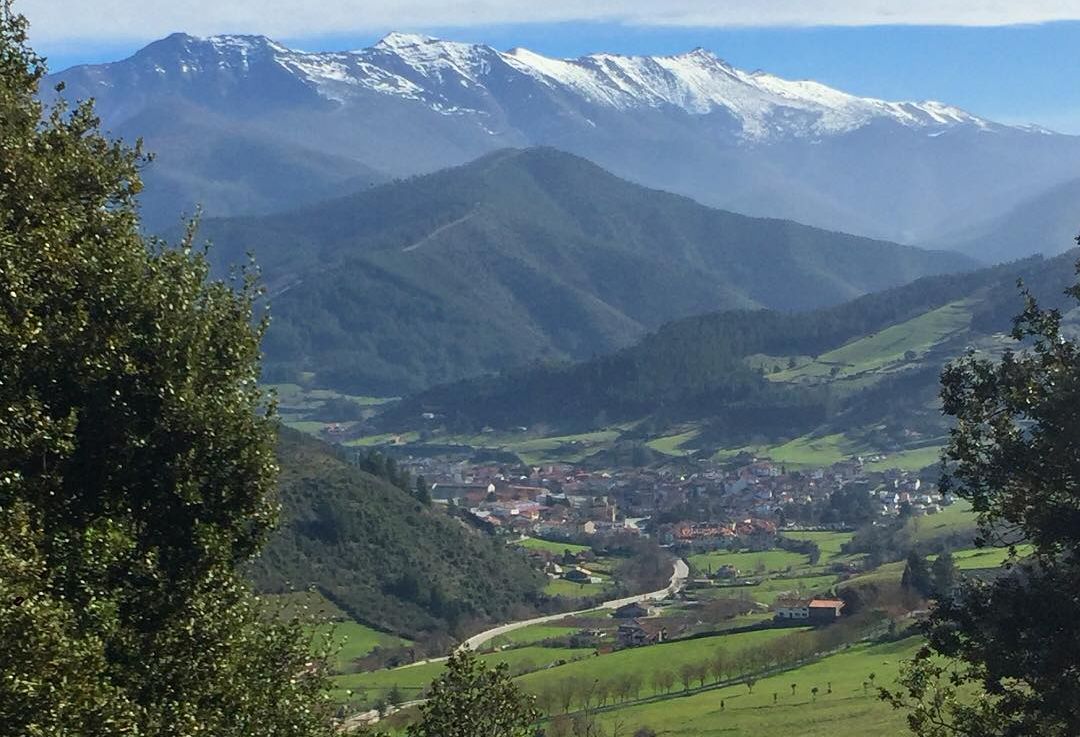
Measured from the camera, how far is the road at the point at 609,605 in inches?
3134

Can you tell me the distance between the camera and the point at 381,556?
8731cm

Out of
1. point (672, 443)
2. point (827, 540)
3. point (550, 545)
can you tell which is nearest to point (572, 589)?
point (550, 545)

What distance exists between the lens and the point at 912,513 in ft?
405

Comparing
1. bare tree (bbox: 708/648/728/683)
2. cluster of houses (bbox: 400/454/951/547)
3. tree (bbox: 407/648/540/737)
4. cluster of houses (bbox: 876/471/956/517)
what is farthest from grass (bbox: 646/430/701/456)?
tree (bbox: 407/648/540/737)

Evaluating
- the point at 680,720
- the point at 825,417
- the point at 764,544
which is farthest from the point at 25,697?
the point at 825,417

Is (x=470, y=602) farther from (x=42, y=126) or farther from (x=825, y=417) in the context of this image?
(x=825, y=417)

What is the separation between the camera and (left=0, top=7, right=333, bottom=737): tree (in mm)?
11711

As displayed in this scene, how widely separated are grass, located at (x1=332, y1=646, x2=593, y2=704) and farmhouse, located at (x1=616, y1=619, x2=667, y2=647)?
278 centimetres

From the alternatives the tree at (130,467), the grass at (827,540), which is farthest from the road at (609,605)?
the tree at (130,467)

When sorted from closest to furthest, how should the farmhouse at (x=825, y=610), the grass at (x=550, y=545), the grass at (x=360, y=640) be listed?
the farmhouse at (x=825, y=610) → the grass at (x=360, y=640) → the grass at (x=550, y=545)

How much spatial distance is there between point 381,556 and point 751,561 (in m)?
39.7

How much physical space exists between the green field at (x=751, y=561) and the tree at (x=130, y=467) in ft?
308

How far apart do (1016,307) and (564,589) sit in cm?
12993

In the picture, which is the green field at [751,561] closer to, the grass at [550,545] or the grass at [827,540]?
the grass at [827,540]
